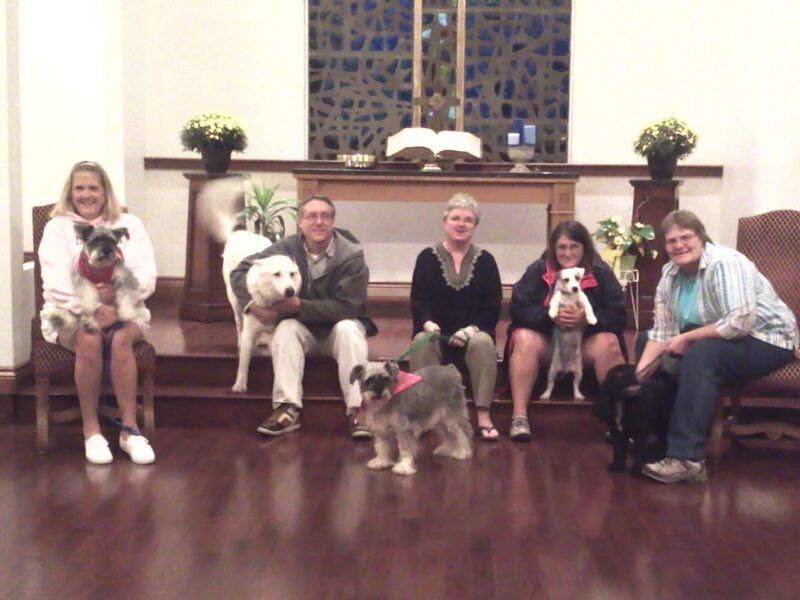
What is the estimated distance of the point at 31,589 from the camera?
2.78 m

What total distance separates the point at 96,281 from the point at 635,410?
2.19m

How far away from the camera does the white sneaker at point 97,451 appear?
13.1 ft

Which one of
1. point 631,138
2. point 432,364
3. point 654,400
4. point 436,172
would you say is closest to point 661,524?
Result: point 654,400

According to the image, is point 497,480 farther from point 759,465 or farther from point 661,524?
point 759,465

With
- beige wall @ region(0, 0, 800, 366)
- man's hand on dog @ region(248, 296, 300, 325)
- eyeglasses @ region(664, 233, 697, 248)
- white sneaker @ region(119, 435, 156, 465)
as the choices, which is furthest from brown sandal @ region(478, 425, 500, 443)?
beige wall @ region(0, 0, 800, 366)

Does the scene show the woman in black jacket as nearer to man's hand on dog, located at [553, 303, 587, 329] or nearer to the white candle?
man's hand on dog, located at [553, 303, 587, 329]

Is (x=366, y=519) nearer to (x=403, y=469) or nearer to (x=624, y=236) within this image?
(x=403, y=469)

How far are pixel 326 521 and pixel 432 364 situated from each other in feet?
3.89

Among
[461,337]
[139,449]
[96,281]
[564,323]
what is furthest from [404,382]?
[96,281]

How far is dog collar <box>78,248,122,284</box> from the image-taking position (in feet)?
13.4

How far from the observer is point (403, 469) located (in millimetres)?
3881

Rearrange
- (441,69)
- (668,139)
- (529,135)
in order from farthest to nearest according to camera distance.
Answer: (441,69) → (529,135) → (668,139)

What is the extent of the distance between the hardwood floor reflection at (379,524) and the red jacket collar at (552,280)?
0.65 meters

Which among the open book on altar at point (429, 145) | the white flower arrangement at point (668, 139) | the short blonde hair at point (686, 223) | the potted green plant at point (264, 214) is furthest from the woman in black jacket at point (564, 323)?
the potted green plant at point (264, 214)
